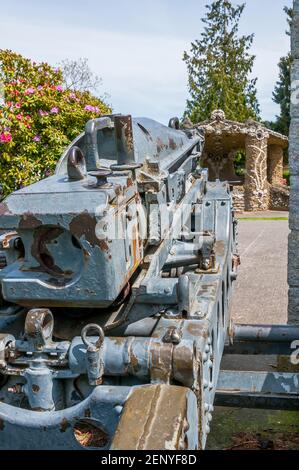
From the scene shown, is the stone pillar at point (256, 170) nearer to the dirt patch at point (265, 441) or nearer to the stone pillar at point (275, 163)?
the stone pillar at point (275, 163)

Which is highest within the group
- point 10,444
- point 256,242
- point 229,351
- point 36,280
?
point 36,280

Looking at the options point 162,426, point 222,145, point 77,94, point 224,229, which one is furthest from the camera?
point 222,145

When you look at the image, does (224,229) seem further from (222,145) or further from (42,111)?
(222,145)

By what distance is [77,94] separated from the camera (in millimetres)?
8070

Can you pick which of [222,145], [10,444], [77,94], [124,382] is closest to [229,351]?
[124,382]

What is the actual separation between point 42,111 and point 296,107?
3.96 meters

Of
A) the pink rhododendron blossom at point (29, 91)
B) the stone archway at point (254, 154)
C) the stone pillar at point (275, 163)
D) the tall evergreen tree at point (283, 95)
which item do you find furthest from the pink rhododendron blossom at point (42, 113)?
the tall evergreen tree at point (283, 95)

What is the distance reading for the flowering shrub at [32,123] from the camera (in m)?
7.08

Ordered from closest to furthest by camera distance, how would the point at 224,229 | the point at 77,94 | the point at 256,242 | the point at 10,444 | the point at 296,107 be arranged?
the point at 10,444 < the point at 224,229 < the point at 296,107 < the point at 77,94 < the point at 256,242

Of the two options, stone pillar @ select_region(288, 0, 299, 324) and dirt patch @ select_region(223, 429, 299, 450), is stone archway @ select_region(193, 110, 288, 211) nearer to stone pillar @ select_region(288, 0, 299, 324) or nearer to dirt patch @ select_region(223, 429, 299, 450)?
stone pillar @ select_region(288, 0, 299, 324)

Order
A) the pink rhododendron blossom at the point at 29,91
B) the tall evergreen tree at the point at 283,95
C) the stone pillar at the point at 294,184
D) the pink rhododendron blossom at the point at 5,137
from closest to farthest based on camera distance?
the stone pillar at the point at 294,184 → the pink rhododendron blossom at the point at 5,137 → the pink rhododendron blossom at the point at 29,91 → the tall evergreen tree at the point at 283,95

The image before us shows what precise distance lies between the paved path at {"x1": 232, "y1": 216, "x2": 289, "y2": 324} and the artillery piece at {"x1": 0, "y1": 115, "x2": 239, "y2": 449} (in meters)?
3.42

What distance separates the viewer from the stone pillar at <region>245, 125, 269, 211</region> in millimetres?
18141

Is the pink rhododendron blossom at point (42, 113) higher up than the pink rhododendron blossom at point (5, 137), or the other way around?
the pink rhododendron blossom at point (42, 113)
